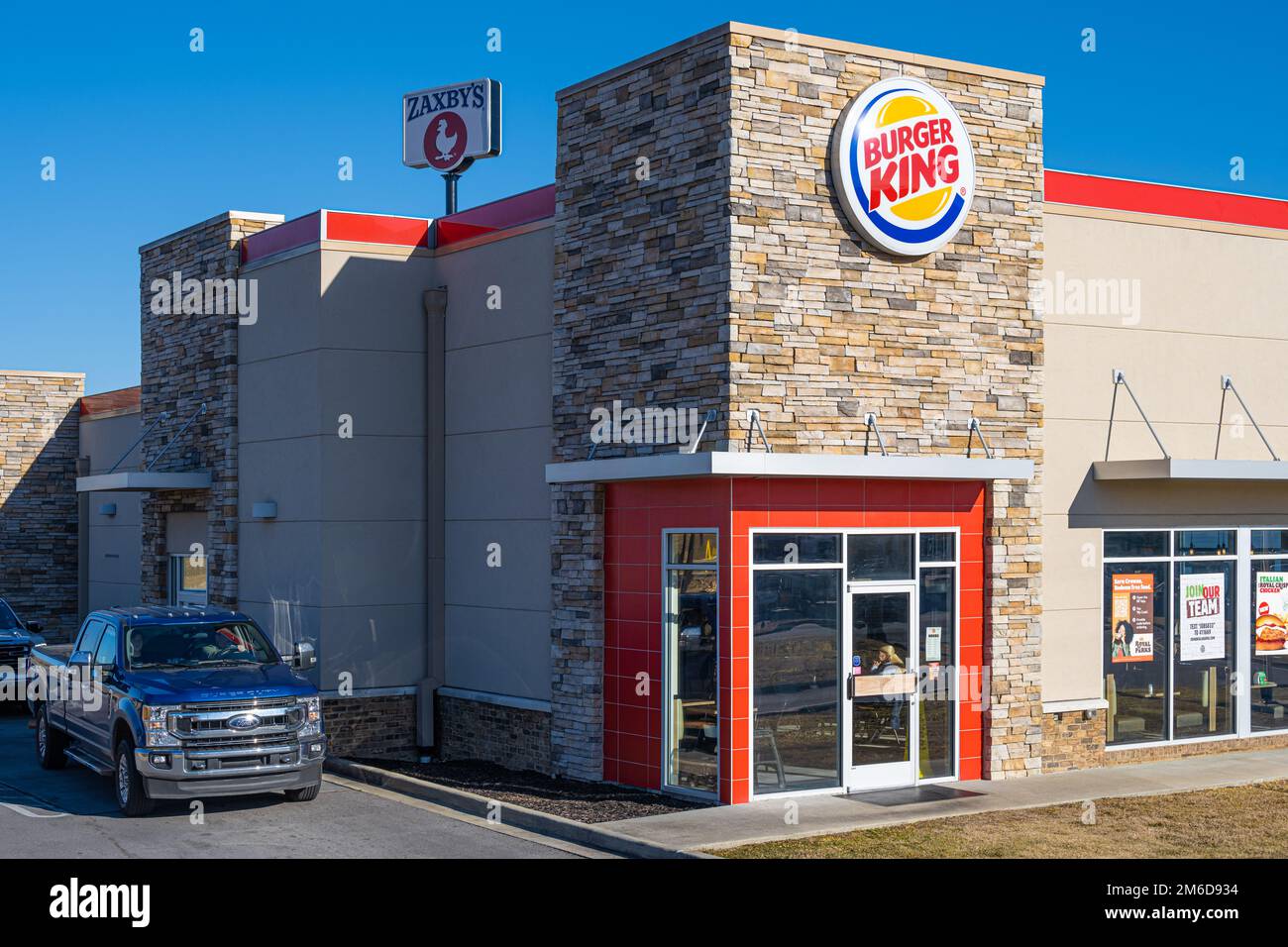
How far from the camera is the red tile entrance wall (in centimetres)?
1403

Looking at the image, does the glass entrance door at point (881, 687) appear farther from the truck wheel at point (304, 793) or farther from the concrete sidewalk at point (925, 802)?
the truck wheel at point (304, 793)

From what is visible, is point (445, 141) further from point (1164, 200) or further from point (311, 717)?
point (311, 717)

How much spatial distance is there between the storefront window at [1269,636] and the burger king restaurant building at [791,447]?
61 millimetres

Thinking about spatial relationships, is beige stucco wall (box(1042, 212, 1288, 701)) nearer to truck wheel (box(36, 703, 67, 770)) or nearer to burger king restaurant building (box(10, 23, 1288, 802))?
burger king restaurant building (box(10, 23, 1288, 802))

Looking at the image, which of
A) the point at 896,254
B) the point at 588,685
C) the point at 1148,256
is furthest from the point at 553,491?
the point at 1148,256

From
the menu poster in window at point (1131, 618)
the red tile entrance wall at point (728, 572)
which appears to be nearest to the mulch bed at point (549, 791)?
the red tile entrance wall at point (728, 572)

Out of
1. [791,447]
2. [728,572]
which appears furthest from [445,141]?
[728,572]

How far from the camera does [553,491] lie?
16469mm

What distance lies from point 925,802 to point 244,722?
6757mm

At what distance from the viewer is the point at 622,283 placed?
50.9ft

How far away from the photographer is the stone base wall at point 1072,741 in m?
16.2
